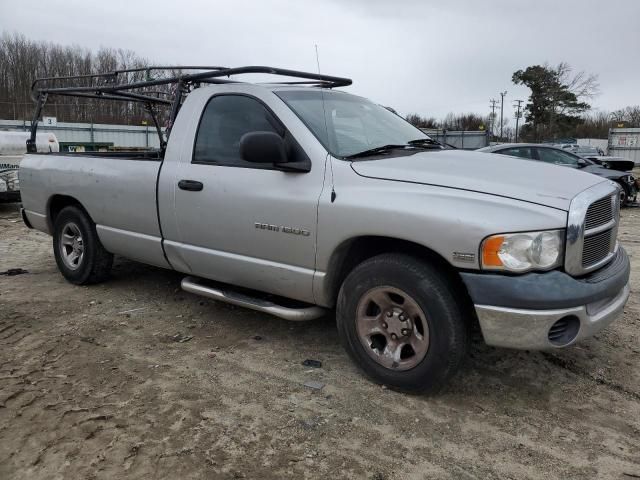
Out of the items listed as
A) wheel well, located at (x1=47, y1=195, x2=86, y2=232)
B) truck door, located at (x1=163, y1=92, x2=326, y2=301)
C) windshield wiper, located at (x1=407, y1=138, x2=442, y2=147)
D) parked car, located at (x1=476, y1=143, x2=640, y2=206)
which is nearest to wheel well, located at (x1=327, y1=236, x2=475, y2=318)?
truck door, located at (x1=163, y1=92, x2=326, y2=301)

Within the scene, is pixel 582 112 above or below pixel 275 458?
above

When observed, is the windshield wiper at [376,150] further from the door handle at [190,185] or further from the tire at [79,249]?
the tire at [79,249]

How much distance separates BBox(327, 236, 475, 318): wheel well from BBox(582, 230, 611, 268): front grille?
2.22ft

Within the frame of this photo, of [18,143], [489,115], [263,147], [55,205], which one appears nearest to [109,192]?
[55,205]

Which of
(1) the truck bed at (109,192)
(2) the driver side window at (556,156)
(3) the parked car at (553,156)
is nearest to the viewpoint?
(1) the truck bed at (109,192)

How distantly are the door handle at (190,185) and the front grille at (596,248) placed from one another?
2592 mm

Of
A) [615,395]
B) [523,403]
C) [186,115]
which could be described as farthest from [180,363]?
[615,395]

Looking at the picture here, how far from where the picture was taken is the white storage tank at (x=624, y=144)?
38875 mm

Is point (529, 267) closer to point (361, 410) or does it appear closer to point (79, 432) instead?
point (361, 410)

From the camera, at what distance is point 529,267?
2768 millimetres

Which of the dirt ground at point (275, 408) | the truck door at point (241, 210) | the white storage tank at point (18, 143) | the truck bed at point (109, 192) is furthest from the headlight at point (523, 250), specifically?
the white storage tank at point (18, 143)

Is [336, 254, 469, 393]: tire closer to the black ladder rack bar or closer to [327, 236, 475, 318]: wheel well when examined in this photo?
[327, 236, 475, 318]: wheel well

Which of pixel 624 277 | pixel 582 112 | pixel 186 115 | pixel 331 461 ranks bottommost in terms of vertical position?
pixel 331 461

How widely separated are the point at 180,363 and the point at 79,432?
0.94 m
